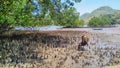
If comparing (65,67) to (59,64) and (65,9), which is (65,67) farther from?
(65,9)

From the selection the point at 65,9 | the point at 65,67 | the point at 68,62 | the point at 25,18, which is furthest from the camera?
the point at 65,9

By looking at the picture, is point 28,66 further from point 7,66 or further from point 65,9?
point 65,9

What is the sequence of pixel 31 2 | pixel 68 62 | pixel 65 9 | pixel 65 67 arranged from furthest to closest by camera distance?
1. pixel 65 9
2. pixel 31 2
3. pixel 68 62
4. pixel 65 67

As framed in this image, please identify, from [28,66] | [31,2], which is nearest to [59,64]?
[28,66]

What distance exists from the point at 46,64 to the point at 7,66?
176cm

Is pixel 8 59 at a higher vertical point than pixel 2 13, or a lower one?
lower

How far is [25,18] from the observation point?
1697 cm

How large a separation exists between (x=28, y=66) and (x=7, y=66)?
0.91 meters

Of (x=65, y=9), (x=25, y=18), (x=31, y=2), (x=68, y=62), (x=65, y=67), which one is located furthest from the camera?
(x=65, y=9)

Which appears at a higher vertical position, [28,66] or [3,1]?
[3,1]

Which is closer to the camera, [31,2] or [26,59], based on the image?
[26,59]

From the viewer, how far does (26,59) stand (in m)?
13.6

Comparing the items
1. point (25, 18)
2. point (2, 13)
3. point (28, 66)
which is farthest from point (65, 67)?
point (25, 18)

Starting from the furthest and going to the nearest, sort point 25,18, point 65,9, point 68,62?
point 65,9, point 25,18, point 68,62
